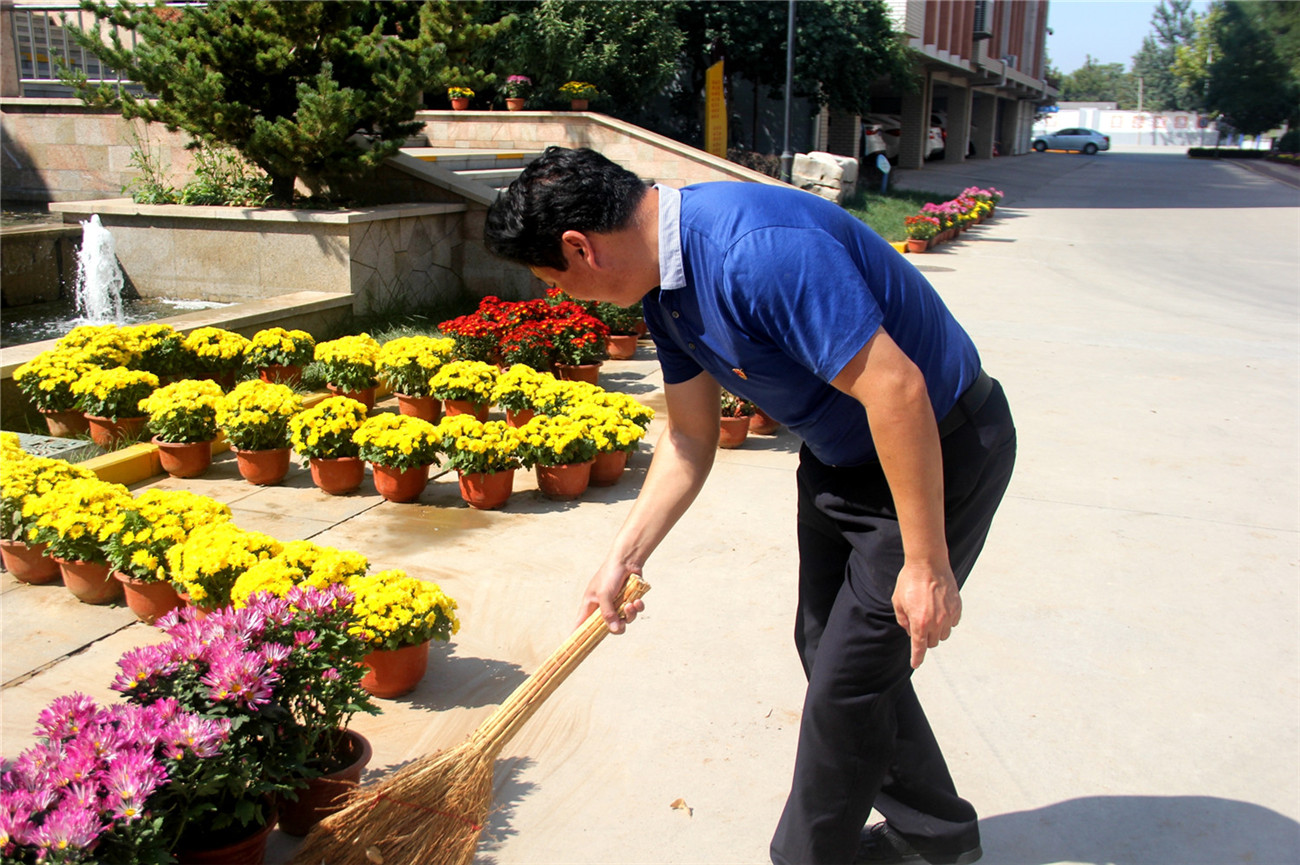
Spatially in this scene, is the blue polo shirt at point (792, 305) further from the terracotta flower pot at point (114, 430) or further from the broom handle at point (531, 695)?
the terracotta flower pot at point (114, 430)

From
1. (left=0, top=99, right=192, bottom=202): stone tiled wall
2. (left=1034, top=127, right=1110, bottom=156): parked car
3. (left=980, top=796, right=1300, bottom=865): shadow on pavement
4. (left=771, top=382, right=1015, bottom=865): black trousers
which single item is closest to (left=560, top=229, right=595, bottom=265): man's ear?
(left=771, top=382, right=1015, bottom=865): black trousers

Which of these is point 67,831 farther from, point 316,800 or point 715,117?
point 715,117

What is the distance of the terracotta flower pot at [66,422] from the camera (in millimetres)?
5484

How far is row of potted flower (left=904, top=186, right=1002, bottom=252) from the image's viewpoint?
15.9 m

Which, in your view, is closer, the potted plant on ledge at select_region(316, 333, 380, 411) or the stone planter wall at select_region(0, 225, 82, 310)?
the potted plant on ledge at select_region(316, 333, 380, 411)

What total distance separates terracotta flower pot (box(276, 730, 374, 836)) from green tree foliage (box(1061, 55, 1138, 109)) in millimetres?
142714

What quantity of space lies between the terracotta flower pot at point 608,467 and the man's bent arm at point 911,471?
324 centimetres

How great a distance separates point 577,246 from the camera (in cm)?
195

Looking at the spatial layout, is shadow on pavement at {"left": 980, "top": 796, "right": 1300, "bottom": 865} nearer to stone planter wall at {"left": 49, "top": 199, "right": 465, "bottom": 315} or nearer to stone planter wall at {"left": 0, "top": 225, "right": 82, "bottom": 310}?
stone planter wall at {"left": 49, "top": 199, "right": 465, "bottom": 315}

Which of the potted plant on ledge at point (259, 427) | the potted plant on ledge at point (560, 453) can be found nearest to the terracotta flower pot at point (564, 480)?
the potted plant on ledge at point (560, 453)

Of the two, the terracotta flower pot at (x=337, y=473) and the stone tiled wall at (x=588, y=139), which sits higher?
the stone tiled wall at (x=588, y=139)

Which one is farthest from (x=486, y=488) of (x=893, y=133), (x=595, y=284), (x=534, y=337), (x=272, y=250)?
(x=893, y=133)

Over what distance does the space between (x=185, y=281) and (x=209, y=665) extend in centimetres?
749

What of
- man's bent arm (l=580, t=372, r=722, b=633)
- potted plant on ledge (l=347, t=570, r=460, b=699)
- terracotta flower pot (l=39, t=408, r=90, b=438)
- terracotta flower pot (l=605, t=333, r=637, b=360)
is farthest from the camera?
terracotta flower pot (l=605, t=333, r=637, b=360)
